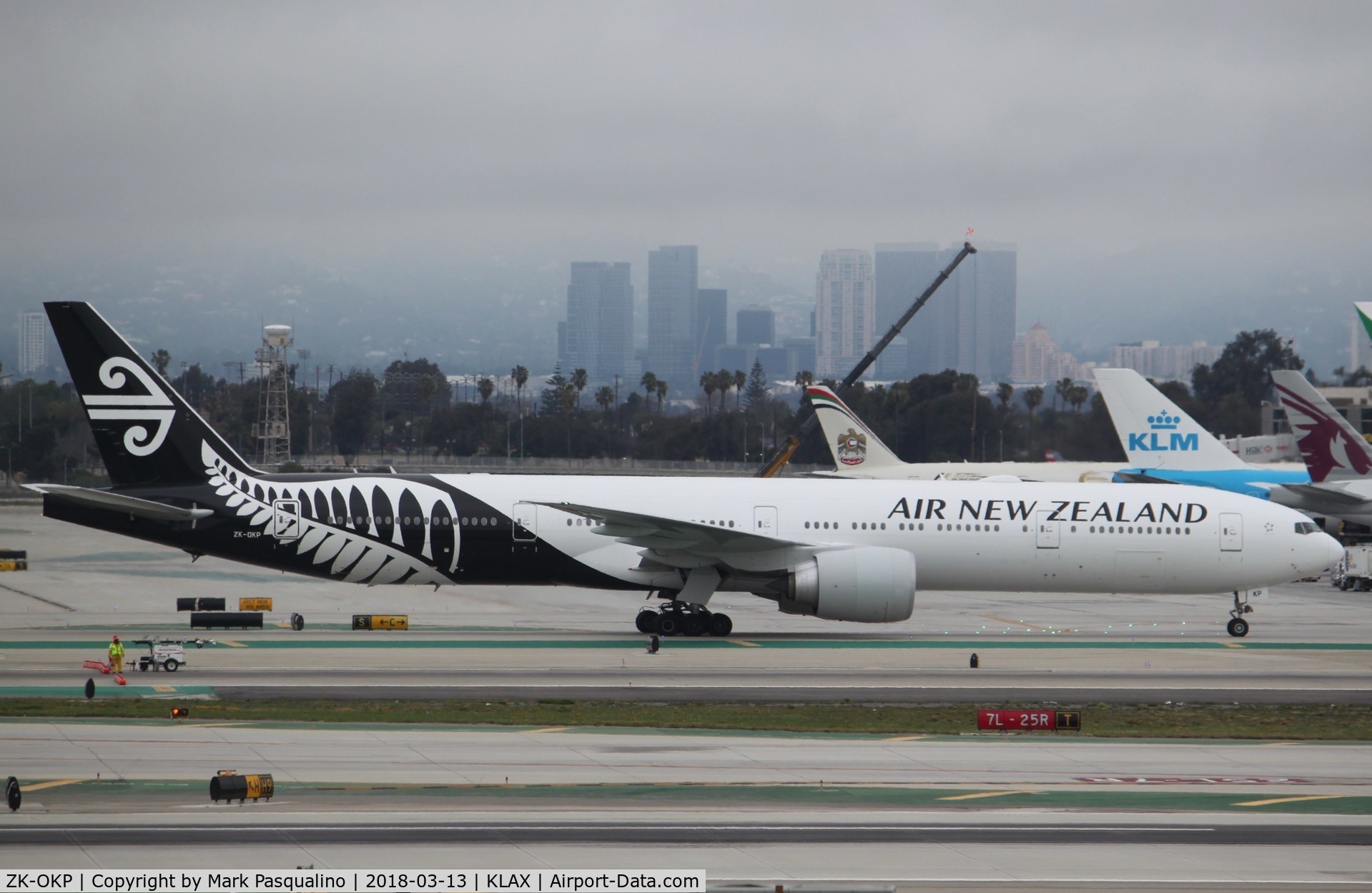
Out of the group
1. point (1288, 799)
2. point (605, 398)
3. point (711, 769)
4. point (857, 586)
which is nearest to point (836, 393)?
point (605, 398)

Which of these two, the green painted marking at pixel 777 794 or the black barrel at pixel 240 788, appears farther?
the green painted marking at pixel 777 794

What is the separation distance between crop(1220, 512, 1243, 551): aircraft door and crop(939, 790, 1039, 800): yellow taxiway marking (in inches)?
745

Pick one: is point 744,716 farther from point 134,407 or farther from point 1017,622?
point 134,407

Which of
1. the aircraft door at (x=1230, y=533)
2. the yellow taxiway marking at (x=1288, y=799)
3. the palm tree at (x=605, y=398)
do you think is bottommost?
the yellow taxiway marking at (x=1288, y=799)

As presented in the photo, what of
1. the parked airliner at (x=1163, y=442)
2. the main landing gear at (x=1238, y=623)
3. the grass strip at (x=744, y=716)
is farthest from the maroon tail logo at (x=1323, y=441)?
the grass strip at (x=744, y=716)

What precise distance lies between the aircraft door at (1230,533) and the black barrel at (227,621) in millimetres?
23670

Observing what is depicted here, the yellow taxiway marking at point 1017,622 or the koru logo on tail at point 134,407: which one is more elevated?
the koru logo on tail at point 134,407

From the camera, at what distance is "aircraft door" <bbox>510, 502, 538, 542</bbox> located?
32.6m

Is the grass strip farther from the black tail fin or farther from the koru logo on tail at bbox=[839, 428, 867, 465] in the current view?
the koru logo on tail at bbox=[839, 428, 867, 465]

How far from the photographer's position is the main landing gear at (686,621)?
1278 inches

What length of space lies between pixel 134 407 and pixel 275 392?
9641 centimetres

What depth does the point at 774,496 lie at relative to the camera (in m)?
33.3

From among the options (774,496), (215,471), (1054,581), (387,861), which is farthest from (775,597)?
(387,861)

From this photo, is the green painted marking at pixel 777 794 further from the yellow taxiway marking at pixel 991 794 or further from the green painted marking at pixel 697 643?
the green painted marking at pixel 697 643
